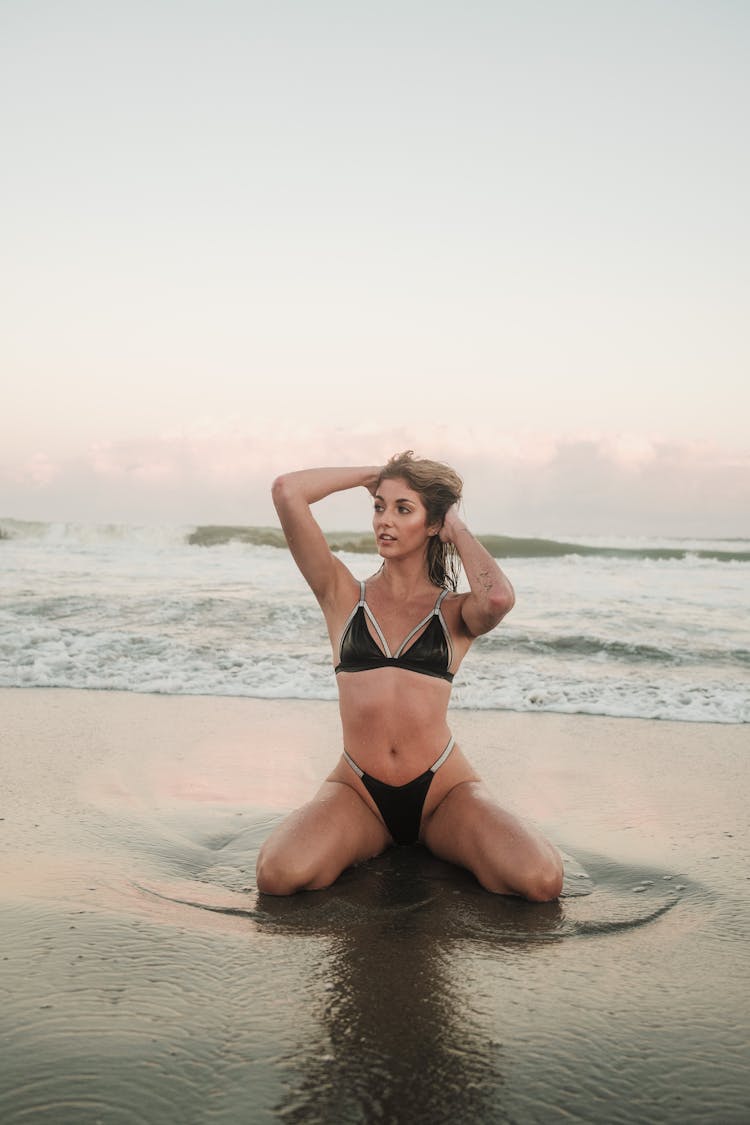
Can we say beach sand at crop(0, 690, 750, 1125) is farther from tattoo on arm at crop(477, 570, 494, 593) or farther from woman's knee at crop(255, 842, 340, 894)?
tattoo on arm at crop(477, 570, 494, 593)

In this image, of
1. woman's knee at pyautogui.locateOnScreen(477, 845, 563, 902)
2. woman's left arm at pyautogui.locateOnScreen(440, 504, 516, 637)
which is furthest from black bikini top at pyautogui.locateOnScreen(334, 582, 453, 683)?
woman's knee at pyautogui.locateOnScreen(477, 845, 563, 902)

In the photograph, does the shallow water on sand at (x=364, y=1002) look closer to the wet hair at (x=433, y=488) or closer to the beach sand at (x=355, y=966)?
the beach sand at (x=355, y=966)

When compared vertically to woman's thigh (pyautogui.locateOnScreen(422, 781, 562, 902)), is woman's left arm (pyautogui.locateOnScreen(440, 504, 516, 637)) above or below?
above

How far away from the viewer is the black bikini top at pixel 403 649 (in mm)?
4102

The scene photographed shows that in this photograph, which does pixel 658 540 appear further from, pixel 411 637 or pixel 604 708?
pixel 411 637

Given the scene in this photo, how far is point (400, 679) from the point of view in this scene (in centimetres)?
408

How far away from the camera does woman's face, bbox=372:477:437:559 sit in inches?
165

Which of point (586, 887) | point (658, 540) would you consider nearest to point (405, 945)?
point (586, 887)

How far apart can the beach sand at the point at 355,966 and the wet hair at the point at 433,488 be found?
138cm

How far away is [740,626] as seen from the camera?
1338 cm

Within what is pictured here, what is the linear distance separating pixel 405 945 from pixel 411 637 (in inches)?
53.5

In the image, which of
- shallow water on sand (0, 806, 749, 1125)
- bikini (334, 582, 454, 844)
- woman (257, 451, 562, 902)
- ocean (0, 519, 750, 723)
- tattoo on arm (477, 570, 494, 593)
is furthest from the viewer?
ocean (0, 519, 750, 723)

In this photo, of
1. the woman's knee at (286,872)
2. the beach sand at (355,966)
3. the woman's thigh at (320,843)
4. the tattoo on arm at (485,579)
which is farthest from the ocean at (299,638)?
the woman's knee at (286,872)

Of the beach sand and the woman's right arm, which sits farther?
the woman's right arm
